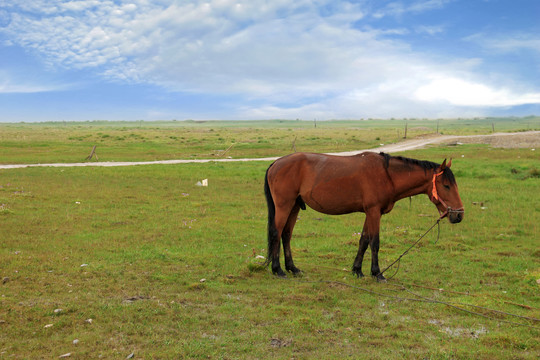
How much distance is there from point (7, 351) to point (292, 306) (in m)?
4.17

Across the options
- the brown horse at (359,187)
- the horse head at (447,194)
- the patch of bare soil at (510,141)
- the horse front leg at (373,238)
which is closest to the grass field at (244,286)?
the horse front leg at (373,238)

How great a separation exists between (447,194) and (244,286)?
442cm

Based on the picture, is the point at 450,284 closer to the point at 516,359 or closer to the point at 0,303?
the point at 516,359

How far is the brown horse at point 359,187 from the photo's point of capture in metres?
8.75

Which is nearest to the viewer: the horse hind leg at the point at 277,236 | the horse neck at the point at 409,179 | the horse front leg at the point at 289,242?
the horse neck at the point at 409,179

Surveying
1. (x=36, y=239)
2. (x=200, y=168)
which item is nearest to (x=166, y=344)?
(x=36, y=239)

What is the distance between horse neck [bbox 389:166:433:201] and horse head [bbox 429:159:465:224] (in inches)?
7.5

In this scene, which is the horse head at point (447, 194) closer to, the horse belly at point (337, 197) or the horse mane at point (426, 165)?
the horse mane at point (426, 165)

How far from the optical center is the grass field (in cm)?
595

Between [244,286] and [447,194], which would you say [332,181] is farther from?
[244,286]

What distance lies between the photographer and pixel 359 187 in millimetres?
8961

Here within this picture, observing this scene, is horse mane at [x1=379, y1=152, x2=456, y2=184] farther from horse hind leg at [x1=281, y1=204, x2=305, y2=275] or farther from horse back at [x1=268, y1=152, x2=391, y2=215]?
horse hind leg at [x1=281, y1=204, x2=305, y2=275]

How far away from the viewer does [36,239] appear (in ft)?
38.4

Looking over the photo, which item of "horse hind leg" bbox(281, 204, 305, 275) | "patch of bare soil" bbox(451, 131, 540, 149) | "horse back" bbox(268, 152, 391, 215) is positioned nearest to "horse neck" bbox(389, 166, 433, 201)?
"horse back" bbox(268, 152, 391, 215)
